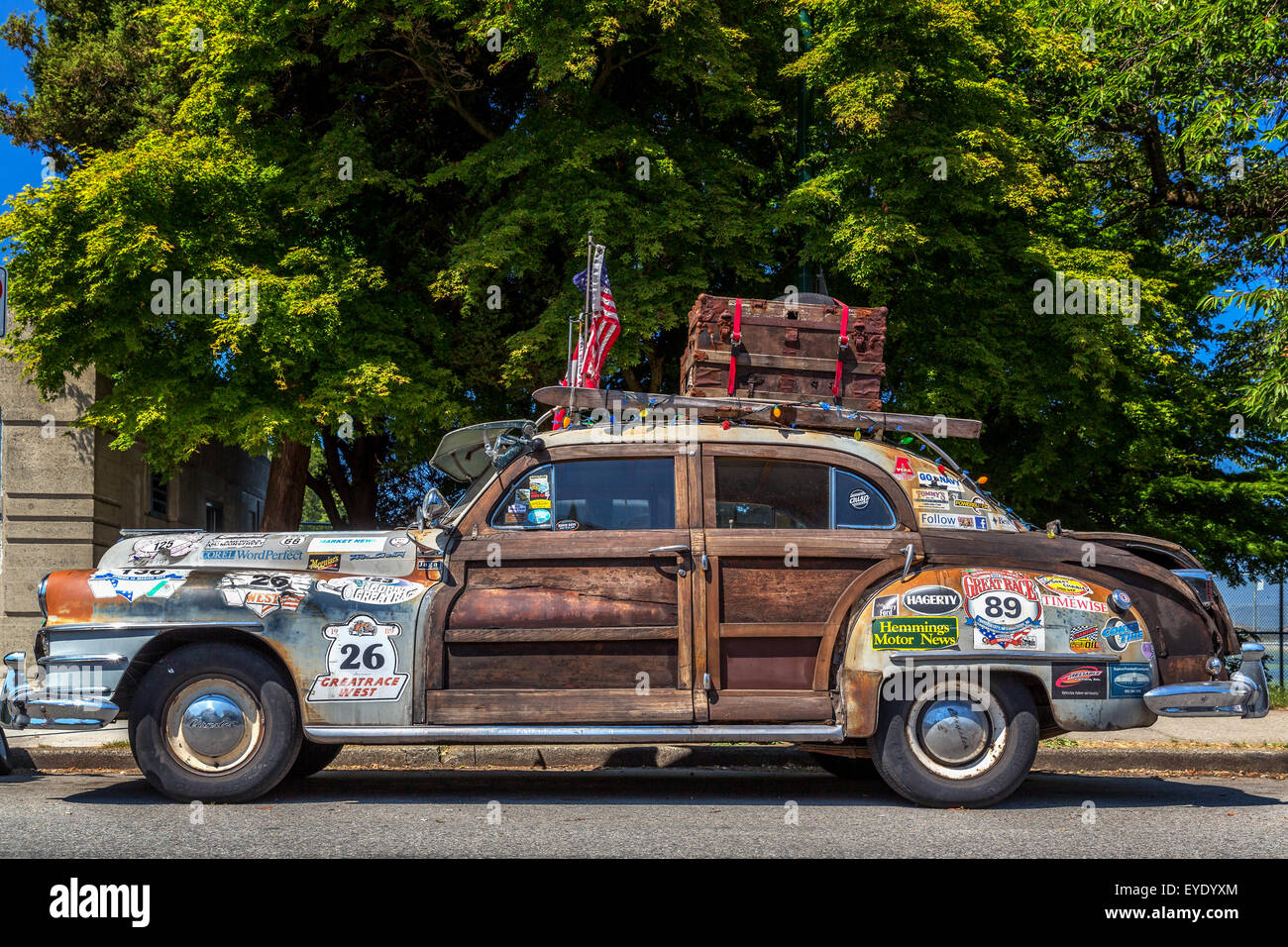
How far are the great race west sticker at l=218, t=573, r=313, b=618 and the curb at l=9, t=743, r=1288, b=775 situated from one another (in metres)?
2.66

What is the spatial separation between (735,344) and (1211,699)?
3.39 metres

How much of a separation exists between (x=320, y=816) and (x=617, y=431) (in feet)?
8.55

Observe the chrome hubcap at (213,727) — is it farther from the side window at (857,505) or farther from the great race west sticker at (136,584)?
the side window at (857,505)

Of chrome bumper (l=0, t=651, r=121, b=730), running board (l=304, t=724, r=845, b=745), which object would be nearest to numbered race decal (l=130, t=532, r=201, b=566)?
chrome bumper (l=0, t=651, r=121, b=730)

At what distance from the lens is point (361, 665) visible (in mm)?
6426

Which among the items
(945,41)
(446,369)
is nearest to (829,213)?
(945,41)

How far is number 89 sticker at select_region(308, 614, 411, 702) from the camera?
252 inches

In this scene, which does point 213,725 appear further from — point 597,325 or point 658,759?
point 597,325

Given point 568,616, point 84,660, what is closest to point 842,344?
point 568,616

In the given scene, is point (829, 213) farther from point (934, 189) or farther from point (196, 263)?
point (196, 263)

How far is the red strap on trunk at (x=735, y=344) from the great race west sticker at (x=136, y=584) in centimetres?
341

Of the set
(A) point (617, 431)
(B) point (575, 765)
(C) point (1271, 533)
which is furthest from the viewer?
(C) point (1271, 533)

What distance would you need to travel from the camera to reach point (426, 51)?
56.9 feet

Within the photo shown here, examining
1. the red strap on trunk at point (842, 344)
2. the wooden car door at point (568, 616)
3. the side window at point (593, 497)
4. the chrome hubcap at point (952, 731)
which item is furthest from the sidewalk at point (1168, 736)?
the side window at point (593, 497)
